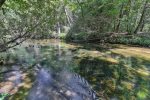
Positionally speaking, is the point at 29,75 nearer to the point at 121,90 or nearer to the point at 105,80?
the point at 105,80

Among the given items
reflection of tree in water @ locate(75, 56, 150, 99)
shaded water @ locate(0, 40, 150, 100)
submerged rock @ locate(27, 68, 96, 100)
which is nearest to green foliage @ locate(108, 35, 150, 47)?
shaded water @ locate(0, 40, 150, 100)

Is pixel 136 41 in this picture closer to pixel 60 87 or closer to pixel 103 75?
pixel 103 75

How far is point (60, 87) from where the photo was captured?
9.13m

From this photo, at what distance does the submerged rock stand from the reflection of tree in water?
520 mm

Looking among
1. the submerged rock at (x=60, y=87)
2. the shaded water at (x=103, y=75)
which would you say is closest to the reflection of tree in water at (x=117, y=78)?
the shaded water at (x=103, y=75)

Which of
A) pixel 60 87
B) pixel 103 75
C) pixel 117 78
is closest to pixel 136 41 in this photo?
pixel 103 75

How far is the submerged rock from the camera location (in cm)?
813

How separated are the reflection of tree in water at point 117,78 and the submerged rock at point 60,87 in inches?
20.5

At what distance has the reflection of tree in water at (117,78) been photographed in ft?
28.2

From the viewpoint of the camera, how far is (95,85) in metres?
9.46

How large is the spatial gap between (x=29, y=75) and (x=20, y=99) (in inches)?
119

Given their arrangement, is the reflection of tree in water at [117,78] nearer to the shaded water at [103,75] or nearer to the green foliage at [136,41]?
the shaded water at [103,75]

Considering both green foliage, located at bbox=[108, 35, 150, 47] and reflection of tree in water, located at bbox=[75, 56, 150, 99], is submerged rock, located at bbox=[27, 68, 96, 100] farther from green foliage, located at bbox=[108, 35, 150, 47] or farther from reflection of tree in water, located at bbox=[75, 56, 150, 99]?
green foliage, located at bbox=[108, 35, 150, 47]

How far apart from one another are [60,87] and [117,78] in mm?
2822
